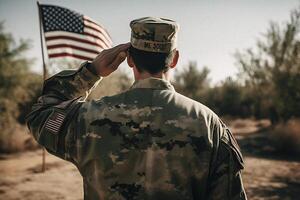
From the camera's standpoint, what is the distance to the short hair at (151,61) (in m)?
1.54

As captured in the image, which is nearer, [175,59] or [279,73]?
[175,59]

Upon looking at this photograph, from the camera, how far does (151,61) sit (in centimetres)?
154

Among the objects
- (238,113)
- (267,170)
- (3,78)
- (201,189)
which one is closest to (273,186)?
(267,170)

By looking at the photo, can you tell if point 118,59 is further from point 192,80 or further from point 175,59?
point 192,80

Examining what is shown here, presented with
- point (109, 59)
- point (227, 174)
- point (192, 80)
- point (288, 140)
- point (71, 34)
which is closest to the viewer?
point (227, 174)

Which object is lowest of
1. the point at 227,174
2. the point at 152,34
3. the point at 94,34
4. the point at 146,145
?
the point at 227,174

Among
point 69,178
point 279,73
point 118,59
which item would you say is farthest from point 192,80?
point 118,59

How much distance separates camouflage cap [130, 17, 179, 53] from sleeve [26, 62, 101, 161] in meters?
0.32

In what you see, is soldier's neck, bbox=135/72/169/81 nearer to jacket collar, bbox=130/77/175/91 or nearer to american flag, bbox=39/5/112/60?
jacket collar, bbox=130/77/175/91

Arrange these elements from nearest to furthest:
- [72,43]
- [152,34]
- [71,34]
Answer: [152,34] < [71,34] < [72,43]

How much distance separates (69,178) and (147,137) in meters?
7.68

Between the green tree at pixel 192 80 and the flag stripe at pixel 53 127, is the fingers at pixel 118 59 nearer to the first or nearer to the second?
the flag stripe at pixel 53 127

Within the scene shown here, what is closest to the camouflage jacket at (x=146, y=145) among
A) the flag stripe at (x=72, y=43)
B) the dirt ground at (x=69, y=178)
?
the flag stripe at (x=72, y=43)

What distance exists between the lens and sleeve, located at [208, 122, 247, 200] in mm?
1459
